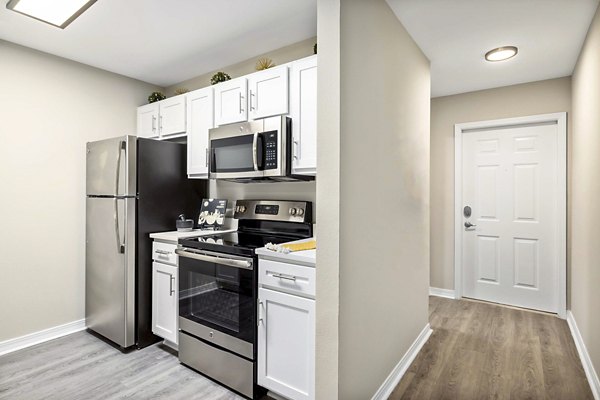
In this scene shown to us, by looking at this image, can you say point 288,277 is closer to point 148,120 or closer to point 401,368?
point 401,368

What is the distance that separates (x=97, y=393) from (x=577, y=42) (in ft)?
13.1

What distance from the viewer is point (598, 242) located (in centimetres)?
198

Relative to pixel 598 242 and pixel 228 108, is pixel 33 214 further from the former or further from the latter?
pixel 598 242

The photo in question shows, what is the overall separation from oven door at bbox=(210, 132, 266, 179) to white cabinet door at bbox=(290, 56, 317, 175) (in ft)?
0.82

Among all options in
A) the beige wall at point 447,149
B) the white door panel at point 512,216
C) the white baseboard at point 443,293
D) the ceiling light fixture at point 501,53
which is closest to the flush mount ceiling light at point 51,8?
the ceiling light fixture at point 501,53

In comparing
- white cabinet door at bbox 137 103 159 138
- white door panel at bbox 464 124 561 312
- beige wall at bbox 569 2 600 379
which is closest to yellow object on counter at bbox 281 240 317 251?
beige wall at bbox 569 2 600 379

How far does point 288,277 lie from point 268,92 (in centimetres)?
137

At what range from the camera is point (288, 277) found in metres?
A: 1.81

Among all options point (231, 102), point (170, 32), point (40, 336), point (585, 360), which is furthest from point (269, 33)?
point (585, 360)

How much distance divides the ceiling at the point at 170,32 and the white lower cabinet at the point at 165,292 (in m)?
1.58

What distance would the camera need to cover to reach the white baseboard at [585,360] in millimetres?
1966

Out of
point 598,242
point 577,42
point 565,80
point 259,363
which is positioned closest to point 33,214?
point 259,363

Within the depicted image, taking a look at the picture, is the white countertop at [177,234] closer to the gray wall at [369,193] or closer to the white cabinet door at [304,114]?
the white cabinet door at [304,114]

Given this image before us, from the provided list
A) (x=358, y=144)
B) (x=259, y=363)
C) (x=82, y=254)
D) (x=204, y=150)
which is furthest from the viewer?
(x=82, y=254)
